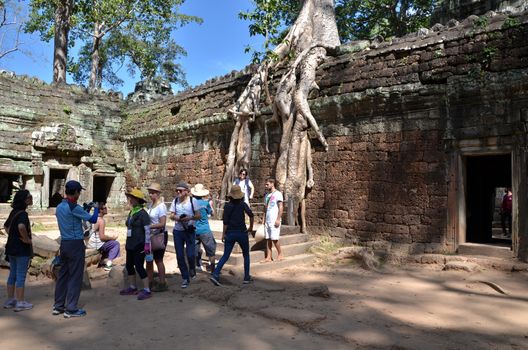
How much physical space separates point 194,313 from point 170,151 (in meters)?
10.1

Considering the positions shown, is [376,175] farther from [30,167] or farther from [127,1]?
[127,1]

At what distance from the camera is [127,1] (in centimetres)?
1961

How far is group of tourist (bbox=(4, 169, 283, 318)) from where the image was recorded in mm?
4574

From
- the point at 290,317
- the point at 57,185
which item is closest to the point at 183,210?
the point at 290,317

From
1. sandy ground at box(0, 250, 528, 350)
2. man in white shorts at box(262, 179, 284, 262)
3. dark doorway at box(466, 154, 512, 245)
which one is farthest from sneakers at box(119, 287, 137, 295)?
dark doorway at box(466, 154, 512, 245)

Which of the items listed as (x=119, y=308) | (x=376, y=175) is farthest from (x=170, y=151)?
(x=119, y=308)

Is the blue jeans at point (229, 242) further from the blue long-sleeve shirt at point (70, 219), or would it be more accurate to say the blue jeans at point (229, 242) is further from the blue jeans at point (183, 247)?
the blue long-sleeve shirt at point (70, 219)

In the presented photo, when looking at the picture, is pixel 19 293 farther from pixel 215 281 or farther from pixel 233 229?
pixel 233 229

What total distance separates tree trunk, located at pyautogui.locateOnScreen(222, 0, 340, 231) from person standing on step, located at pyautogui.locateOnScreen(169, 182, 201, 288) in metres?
3.54

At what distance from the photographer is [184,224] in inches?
234

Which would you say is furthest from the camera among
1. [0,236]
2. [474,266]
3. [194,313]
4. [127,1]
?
[127,1]

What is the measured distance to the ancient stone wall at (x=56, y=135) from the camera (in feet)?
47.0

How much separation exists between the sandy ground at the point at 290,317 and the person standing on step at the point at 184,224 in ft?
1.07

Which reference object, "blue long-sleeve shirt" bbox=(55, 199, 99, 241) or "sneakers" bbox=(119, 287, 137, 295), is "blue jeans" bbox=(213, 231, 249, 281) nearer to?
"sneakers" bbox=(119, 287, 137, 295)
